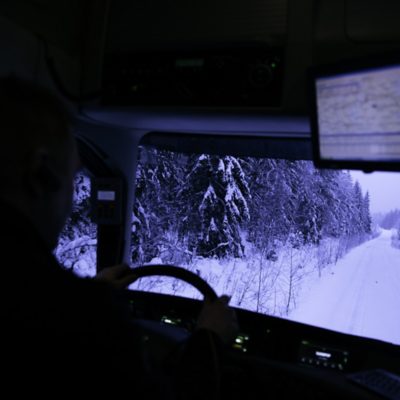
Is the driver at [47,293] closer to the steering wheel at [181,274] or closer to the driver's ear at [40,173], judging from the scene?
the driver's ear at [40,173]

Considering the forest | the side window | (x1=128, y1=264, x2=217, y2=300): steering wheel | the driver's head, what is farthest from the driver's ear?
the side window

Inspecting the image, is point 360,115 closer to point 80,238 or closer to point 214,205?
point 214,205

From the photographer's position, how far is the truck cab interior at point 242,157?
1.41 m

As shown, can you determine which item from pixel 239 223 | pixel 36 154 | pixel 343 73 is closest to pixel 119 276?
pixel 36 154

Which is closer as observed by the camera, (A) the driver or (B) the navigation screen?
(A) the driver

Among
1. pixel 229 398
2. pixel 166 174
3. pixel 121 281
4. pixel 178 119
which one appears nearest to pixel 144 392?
pixel 121 281

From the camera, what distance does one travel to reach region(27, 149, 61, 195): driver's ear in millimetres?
878

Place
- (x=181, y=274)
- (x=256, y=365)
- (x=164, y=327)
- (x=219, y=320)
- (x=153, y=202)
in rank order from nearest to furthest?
(x=219, y=320), (x=181, y=274), (x=256, y=365), (x=164, y=327), (x=153, y=202)

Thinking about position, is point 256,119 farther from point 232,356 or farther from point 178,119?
point 232,356

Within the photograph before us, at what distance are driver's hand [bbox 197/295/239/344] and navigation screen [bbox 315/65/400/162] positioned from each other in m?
0.60

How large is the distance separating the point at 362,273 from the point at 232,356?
0.68 metres

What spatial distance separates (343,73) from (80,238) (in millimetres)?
1730

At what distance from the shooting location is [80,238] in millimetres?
2484

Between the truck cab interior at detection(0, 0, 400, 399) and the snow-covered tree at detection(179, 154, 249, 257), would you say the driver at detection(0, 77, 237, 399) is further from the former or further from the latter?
the snow-covered tree at detection(179, 154, 249, 257)
